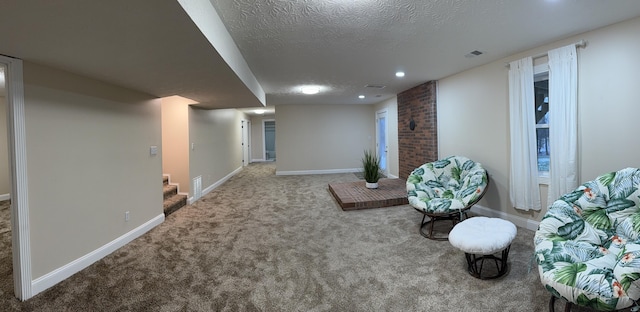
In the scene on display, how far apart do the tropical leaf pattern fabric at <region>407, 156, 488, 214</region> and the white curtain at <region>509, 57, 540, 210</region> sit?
1.38 feet

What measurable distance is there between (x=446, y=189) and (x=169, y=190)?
14.4 feet

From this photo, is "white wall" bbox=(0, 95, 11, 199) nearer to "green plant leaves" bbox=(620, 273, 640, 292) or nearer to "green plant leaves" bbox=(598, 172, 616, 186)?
"green plant leaves" bbox=(620, 273, 640, 292)

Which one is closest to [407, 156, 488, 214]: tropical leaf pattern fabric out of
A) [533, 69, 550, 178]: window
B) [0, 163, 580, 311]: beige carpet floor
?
[0, 163, 580, 311]: beige carpet floor

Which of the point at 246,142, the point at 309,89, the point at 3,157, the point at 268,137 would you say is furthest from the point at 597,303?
the point at 268,137

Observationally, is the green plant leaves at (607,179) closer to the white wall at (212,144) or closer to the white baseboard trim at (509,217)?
the white baseboard trim at (509,217)

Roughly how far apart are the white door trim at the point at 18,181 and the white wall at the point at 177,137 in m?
2.77

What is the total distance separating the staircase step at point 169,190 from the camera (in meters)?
4.50

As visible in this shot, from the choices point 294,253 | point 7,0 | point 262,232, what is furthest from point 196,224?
point 7,0

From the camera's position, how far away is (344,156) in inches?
328

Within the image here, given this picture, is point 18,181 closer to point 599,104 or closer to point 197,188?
point 197,188

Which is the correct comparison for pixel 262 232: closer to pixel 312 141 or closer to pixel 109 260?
pixel 109 260

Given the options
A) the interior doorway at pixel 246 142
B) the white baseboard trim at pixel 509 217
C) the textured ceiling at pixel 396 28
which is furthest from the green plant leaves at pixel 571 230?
the interior doorway at pixel 246 142

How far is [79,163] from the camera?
8.30ft

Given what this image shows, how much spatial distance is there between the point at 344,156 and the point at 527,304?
6583 millimetres
